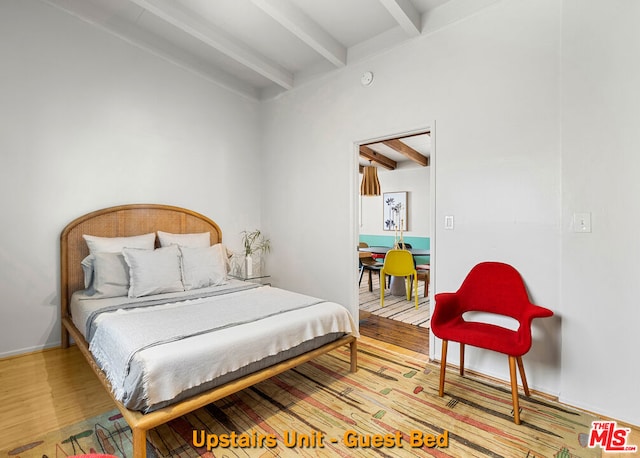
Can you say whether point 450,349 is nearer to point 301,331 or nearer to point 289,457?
point 301,331

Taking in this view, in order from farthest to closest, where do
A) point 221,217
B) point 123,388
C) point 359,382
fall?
1. point 221,217
2. point 359,382
3. point 123,388

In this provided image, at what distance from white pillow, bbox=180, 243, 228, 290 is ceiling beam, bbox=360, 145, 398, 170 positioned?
4396 mm

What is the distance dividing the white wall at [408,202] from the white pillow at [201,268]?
17.4 ft

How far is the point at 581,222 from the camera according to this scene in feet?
6.84

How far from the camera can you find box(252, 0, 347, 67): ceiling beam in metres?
2.64

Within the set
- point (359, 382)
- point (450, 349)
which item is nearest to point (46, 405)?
point (359, 382)

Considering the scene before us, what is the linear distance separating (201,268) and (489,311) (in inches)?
98.8

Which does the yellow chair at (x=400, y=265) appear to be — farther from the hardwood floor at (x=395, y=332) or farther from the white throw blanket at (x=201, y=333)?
the white throw blanket at (x=201, y=333)

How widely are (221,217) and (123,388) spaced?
2.67 metres

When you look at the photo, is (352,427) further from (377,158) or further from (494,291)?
(377,158)

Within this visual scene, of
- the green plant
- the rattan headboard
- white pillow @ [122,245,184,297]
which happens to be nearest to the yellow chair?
the green plant

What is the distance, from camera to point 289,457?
5.42 feet

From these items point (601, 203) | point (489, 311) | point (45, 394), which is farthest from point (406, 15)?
point (45, 394)

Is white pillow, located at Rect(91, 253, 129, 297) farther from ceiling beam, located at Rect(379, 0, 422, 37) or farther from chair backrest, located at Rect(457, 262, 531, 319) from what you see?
ceiling beam, located at Rect(379, 0, 422, 37)
